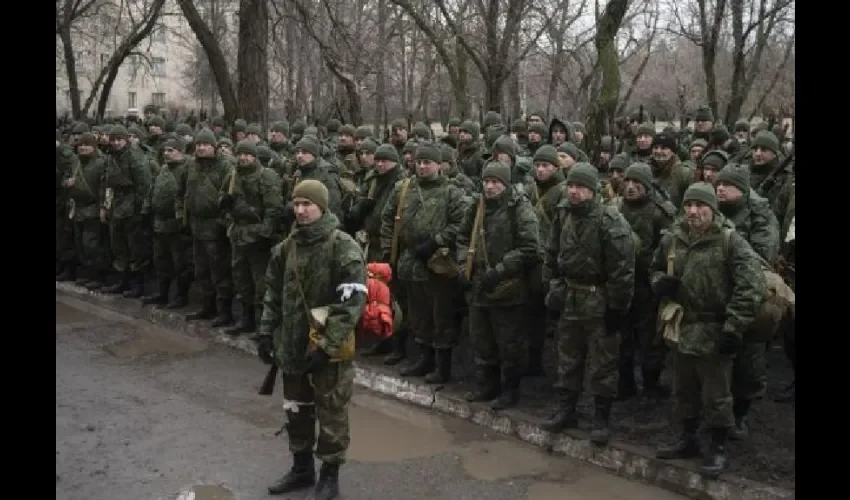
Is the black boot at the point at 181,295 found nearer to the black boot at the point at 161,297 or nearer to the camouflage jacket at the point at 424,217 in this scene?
the black boot at the point at 161,297

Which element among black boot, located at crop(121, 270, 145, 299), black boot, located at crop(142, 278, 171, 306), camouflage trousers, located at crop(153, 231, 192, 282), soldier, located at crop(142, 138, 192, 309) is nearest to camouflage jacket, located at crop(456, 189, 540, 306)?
soldier, located at crop(142, 138, 192, 309)

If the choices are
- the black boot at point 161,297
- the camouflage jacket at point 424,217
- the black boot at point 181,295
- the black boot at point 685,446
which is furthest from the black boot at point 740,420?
the black boot at point 161,297

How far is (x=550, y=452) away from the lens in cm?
670

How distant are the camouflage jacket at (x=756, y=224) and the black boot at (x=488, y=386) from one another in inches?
91.1

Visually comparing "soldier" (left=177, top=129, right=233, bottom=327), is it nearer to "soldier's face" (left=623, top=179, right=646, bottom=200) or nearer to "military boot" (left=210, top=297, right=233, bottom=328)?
"military boot" (left=210, top=297, right=233, bottom=328)

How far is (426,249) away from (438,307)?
606mm

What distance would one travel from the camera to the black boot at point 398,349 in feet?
28.3

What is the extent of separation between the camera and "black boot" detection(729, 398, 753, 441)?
6406 mm
